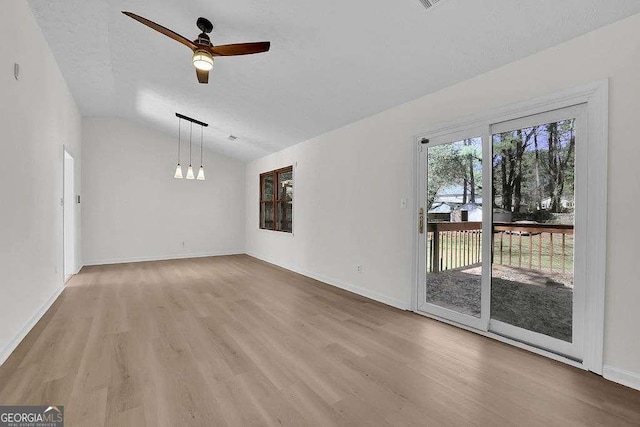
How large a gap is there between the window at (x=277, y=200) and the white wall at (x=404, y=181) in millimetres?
211

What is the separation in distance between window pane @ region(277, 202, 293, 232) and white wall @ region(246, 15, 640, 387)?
219 millimetres

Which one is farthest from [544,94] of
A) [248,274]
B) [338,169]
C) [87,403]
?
[248,274]

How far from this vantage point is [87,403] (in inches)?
70.6

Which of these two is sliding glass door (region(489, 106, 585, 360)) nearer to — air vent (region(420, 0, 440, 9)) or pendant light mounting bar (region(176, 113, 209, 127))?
air vent (region(420, 0, 440, 9))

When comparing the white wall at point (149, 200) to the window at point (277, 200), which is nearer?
the window at point (277, 200)

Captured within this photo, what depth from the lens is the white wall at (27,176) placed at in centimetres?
239

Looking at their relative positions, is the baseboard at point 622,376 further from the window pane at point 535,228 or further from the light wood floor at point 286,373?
→ the window pane at point 535,228

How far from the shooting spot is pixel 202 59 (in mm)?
2500

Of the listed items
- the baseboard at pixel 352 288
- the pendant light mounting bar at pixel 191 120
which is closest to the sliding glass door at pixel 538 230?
the baseboard at pixel 352 288

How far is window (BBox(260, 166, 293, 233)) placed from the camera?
6.24m

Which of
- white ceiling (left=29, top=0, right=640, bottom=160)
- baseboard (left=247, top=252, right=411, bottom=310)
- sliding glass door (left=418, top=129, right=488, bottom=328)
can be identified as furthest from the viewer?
baseboard (left=247, top=252, right=411, bottom=310)

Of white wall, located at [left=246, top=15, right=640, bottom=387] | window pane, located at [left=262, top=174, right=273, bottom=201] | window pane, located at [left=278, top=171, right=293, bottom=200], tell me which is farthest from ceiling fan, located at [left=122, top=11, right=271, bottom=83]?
window pane, located at [left=262, top=174, right=273, bottom=201]

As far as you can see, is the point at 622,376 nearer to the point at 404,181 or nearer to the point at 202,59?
the point at 404,181

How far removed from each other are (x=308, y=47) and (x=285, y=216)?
3914mm
